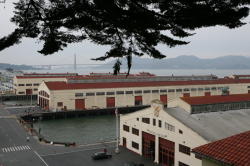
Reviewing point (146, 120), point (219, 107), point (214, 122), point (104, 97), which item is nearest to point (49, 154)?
point (146, 120)

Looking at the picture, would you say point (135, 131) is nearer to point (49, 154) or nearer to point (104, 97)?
point (49, 154)

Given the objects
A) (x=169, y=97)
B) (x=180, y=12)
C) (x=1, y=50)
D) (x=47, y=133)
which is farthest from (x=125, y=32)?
(x=169, y=97)

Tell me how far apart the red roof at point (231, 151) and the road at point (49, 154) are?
2082cm

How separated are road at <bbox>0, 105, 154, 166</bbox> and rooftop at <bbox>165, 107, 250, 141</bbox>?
237 inches

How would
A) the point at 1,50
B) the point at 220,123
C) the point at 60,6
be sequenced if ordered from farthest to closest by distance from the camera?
the point at 220,123 < the point at 1,50 < the point at 60,6

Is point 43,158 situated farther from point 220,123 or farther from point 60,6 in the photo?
point 60,6

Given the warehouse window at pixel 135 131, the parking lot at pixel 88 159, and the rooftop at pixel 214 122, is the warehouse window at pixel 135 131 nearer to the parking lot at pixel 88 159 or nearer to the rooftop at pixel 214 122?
the parking lot at pixel 88 159

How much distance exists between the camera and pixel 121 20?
5.44 m

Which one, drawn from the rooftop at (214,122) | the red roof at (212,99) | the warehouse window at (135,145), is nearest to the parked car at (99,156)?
the warehouse window at (135,145)

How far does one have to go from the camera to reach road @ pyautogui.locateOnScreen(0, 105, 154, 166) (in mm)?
32156

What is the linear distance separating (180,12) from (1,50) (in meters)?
3.47

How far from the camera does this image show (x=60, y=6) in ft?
18.5

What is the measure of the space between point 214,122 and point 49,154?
1818 cm

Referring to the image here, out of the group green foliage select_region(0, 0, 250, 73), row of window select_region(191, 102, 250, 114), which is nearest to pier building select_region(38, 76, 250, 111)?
row of window select_region(191, 102, 250, 114)
